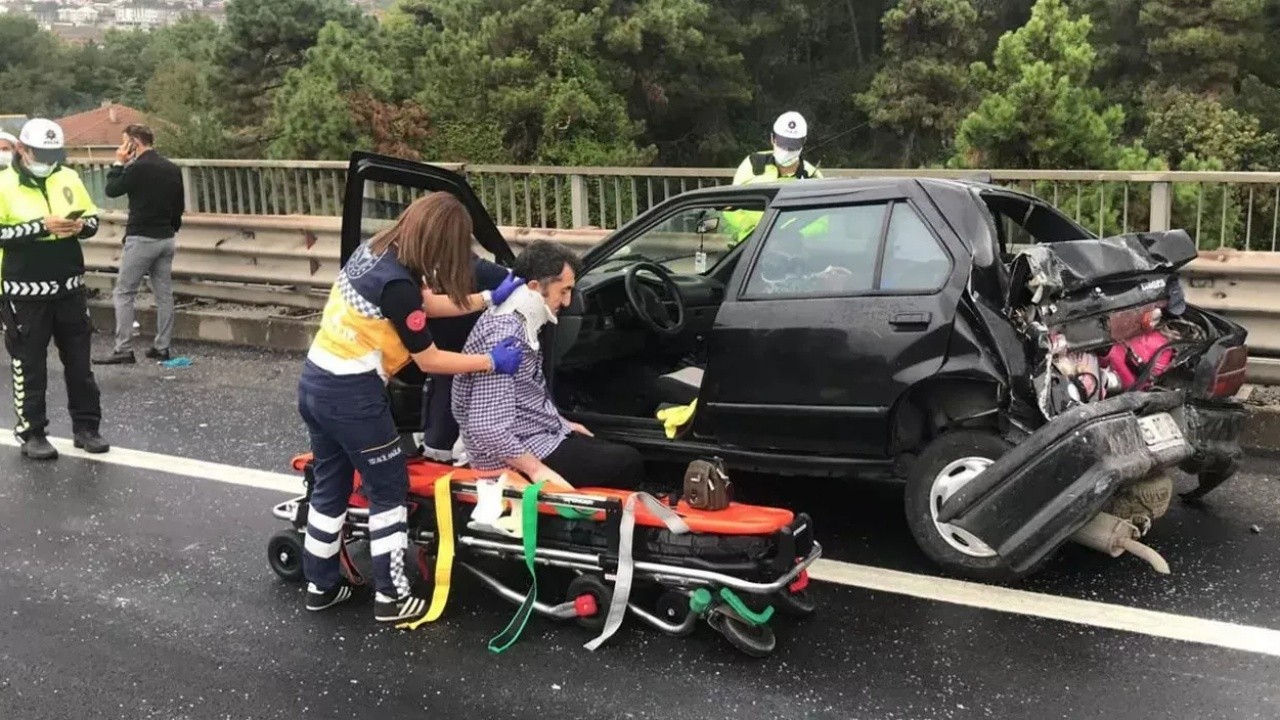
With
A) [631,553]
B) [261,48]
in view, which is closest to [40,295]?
[631,553]

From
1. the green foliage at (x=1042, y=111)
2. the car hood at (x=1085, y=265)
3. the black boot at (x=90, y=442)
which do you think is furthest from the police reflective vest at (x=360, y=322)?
the green foliage at (x=1042, y=111)

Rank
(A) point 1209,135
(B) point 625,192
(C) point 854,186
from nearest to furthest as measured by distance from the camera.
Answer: (C) point 854,186 < (B) point 625,192 < (A) point 1209,135

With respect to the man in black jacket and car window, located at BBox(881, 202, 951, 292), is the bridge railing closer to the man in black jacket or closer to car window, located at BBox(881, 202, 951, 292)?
the man in black jacket

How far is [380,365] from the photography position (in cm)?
422

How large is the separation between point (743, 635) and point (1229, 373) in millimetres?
2402

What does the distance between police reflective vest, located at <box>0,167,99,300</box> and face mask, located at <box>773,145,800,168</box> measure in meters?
4.07

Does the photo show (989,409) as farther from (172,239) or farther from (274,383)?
(172,239)

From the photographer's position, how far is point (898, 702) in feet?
11.7

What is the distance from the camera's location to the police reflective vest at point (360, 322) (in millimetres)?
4098

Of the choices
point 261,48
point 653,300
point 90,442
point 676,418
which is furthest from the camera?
point 261,48

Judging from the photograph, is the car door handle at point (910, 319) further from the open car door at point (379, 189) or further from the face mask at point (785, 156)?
the face mask at point (785, 156)

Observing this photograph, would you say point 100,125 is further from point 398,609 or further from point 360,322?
point 398,609

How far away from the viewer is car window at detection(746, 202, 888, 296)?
A: 474cm

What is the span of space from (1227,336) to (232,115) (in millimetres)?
39062
